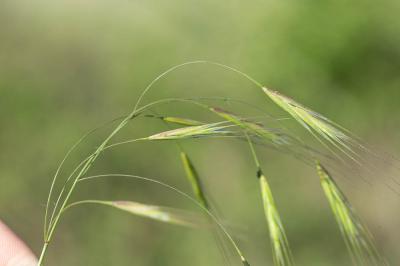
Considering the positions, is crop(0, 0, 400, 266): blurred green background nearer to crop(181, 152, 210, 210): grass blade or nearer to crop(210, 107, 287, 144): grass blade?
crop(181, 152, 210, 210): grass blade

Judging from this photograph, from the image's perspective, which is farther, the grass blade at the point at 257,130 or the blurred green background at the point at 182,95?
the blurred green background at the point at 182,95

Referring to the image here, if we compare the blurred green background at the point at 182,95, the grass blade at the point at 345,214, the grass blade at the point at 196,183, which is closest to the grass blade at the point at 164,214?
the grass blade at the point at 196,183

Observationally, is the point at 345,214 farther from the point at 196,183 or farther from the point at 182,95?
the point at 182,95

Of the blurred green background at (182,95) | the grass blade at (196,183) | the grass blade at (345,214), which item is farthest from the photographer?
the blurred green background at (182,95)

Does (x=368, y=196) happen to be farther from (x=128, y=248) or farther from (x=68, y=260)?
(x=68, y=260)

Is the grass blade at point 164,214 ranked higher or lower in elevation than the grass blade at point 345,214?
lower

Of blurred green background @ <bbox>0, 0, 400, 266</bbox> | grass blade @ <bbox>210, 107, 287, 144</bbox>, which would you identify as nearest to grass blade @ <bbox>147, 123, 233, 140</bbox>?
grass blade @ <bbox>210, 107, 287, 144</bbox>

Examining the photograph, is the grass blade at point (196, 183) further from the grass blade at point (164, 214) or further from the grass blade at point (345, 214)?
the grass blade at point (345, 214)

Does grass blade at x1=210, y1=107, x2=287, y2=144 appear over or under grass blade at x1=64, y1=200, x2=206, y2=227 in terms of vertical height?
over

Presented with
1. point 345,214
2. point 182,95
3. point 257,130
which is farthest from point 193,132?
point 182,95

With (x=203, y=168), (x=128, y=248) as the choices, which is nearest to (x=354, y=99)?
(x=203, y=168)
